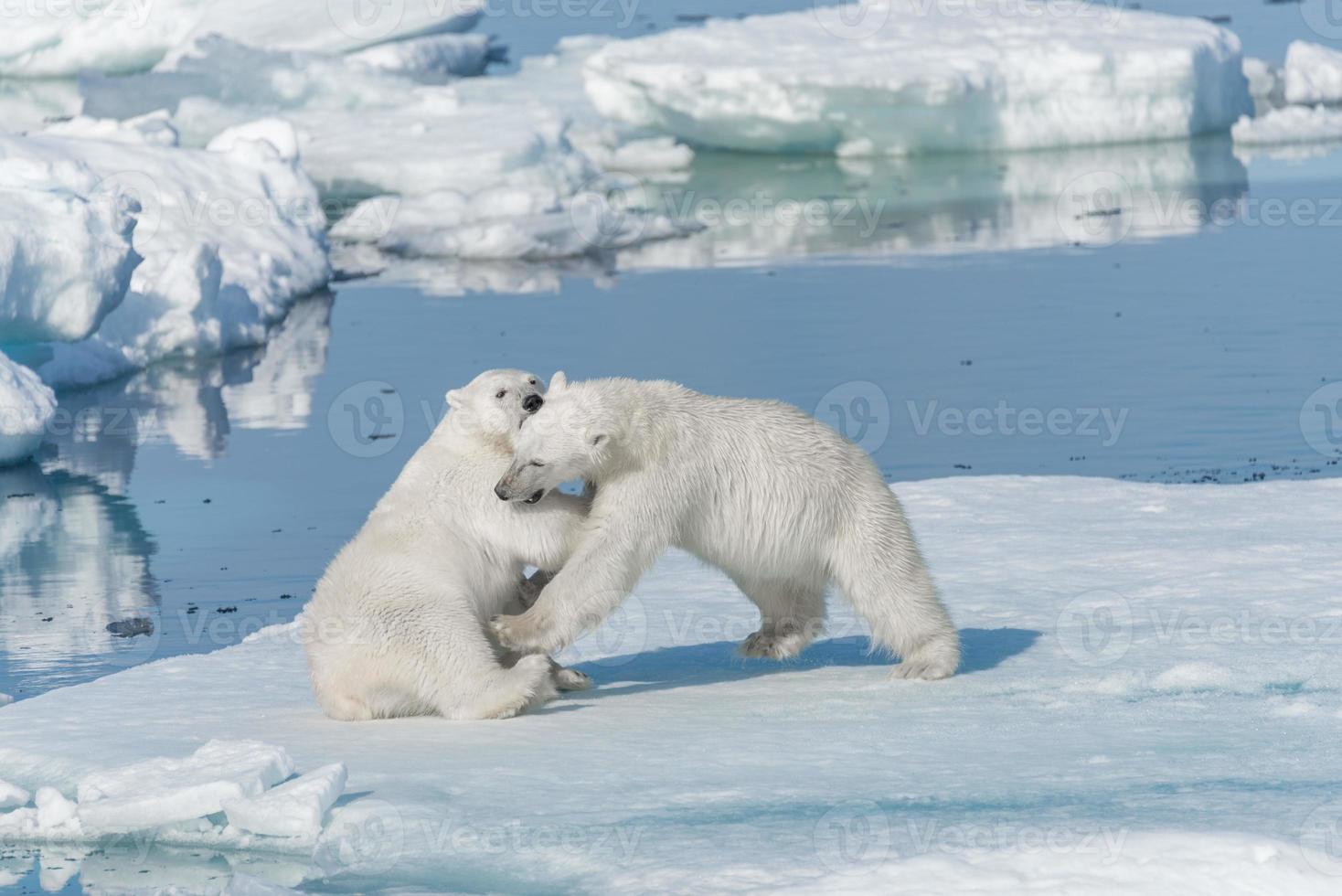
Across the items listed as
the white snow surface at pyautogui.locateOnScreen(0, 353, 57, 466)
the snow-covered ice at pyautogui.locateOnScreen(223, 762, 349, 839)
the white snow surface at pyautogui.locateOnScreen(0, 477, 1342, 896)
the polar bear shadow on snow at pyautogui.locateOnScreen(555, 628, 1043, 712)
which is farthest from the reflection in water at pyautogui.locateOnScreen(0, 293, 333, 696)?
the snow-covered ice at pyautogui.locateOnScreen(223, 762, 349, 839)

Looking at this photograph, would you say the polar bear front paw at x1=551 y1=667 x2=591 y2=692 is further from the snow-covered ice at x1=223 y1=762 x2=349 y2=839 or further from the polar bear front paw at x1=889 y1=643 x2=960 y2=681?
the snow-covered ice at x1=223 y1=762 x2=349 y2=839

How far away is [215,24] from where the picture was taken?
27734 mm

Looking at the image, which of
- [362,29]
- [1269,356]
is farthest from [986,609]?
[362,29]

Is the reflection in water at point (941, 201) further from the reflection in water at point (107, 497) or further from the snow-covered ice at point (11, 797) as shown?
the snow-covered ice at point (11, 797)

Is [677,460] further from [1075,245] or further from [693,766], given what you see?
[1075,245]

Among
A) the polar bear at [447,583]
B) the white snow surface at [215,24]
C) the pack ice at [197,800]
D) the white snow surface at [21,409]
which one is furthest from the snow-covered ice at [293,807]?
the white snow surface at [215,24]

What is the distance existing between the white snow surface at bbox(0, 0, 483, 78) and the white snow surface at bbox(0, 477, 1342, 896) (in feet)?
72.1

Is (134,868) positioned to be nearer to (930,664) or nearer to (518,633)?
(518,633)

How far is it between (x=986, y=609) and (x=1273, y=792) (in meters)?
2.19

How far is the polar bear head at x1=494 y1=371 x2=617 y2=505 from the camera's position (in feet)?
16.7

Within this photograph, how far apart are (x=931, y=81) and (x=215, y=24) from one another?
39.1 ft

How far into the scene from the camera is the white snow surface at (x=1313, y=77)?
80.1 feet

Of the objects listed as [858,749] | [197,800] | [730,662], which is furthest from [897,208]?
[197,800]

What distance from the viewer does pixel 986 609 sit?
632 centimetres
